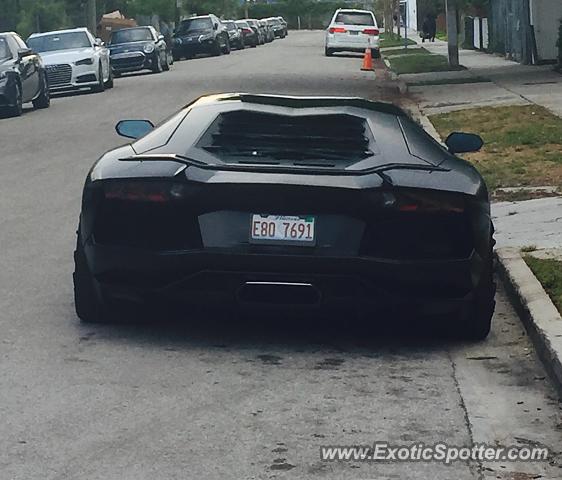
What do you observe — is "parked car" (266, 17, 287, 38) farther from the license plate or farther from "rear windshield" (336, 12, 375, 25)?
the license plate

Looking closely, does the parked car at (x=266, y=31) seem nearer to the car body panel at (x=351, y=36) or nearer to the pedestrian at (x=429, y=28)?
the pedestrian at (x=429, y=28)

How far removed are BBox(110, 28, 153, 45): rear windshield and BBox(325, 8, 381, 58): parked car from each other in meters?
9.68

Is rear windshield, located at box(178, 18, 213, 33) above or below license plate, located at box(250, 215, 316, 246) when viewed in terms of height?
below

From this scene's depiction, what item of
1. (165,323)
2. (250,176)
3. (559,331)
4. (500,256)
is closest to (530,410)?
(559,331)

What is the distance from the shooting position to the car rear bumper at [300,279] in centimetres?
748

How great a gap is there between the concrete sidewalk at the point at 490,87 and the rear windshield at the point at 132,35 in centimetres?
1018

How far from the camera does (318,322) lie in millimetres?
8531

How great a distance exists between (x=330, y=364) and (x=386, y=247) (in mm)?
635

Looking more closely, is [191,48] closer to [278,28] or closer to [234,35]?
[234,35]

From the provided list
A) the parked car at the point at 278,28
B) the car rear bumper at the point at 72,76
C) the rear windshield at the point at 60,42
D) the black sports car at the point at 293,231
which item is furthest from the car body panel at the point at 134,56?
the parked car at the point at 278,28

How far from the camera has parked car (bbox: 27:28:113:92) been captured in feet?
109

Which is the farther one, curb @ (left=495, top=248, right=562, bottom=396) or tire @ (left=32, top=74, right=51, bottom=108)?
tire @ (left=32, top=74, right=51, bottom=108)

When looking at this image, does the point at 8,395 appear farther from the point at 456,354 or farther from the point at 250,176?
the point at 456,354

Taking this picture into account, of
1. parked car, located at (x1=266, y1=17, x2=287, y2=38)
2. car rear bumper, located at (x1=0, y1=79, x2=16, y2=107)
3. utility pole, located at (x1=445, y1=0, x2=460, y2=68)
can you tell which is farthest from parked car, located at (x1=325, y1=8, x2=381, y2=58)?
parked car, located at (x1=266, y1=17, x2=287, y2=38)
